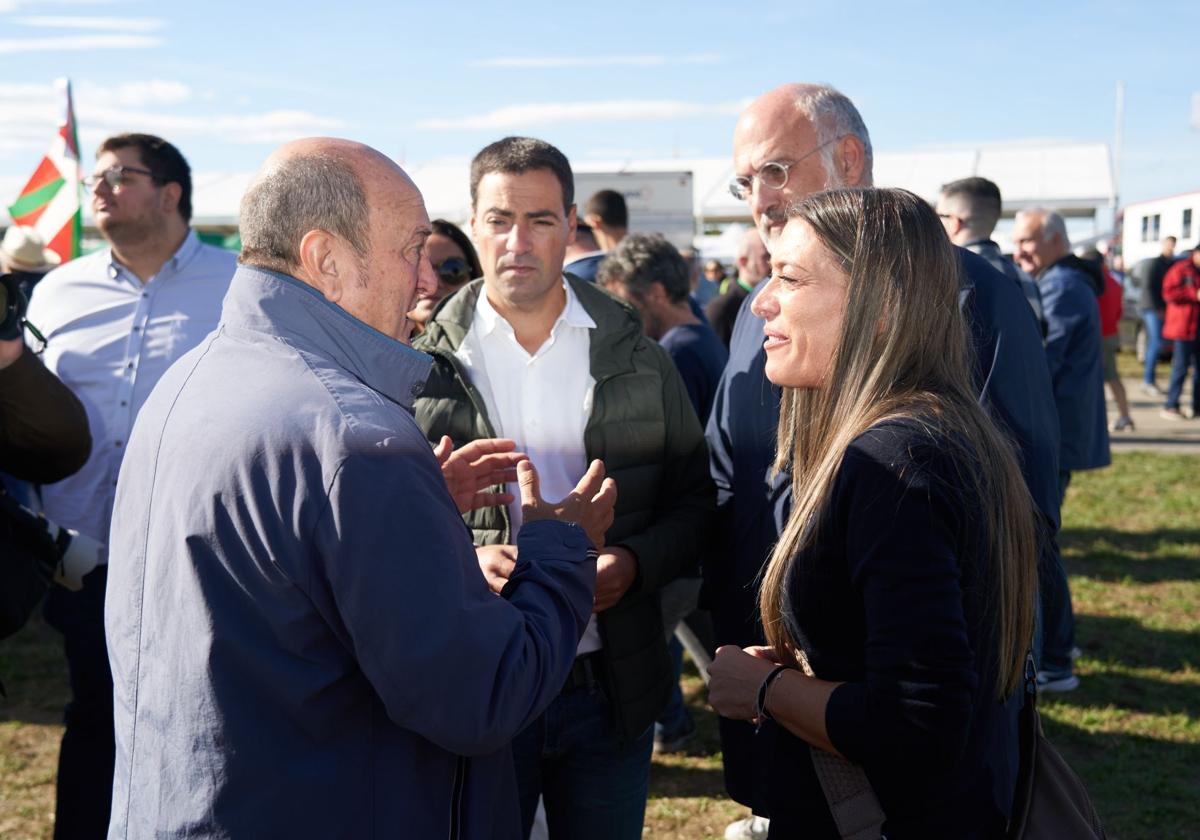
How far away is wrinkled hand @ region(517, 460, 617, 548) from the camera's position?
1.98m

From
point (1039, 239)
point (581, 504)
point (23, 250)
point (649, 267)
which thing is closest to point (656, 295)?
point (649, 267)

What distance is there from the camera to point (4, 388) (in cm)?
275

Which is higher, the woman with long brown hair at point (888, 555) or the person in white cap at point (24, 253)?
the person in white cap at point (24, 253)

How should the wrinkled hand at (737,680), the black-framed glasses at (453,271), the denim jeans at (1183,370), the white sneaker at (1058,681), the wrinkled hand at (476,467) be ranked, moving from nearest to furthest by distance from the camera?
the wrinkled hand at (737,680) → the wrinkled hand at (476,467) → the black-framed glasses at (453,271) → the white sneaker at (1058,681) → the denim jeans at (1183,370)

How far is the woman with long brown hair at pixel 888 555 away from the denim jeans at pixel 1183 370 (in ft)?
44.5

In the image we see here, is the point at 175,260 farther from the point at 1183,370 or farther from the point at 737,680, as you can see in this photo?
the point at 1183,370

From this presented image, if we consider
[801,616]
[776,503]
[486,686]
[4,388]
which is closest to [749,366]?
[776,503]

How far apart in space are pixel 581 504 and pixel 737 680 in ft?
1.43

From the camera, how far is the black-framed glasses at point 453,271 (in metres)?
3.77

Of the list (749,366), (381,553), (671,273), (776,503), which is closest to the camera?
(381,553)

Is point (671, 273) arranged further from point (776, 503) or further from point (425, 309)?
point (776, 503)

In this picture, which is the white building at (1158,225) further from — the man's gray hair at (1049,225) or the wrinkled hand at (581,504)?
the wrinkled hand at (581,504)

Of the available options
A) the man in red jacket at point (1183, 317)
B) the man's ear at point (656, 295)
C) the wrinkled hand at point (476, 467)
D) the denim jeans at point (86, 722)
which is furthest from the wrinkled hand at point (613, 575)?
the man in red jacket at point (1183, 317)

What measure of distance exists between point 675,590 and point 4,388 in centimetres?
229
